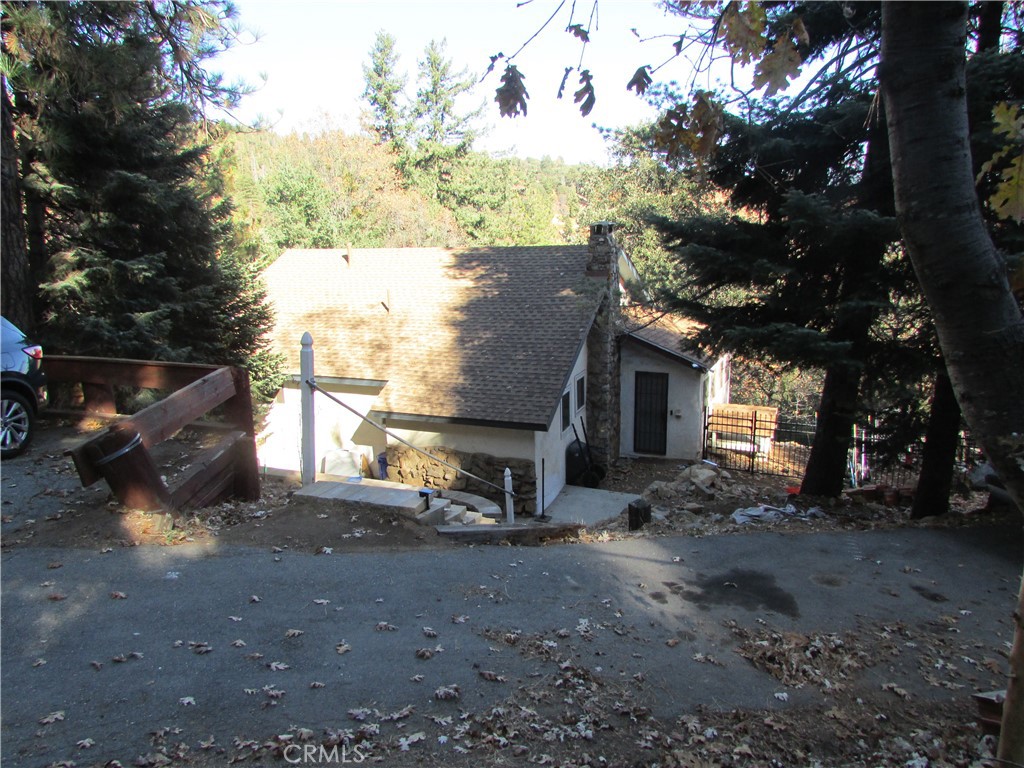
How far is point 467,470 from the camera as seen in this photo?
13547 mm

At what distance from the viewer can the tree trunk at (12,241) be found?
873cm

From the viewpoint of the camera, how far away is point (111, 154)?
10.4m

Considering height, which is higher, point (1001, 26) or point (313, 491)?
point (1001, 26)

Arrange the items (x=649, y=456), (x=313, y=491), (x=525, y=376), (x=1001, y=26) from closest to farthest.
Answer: (x=313, y=491)
(x=1001, y=26)
(x=525, y=376)
(x=649, y=456)

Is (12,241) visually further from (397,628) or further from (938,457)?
(938,457)

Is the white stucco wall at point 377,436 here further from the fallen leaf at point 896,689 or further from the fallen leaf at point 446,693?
the fallen leaf at point 446,693

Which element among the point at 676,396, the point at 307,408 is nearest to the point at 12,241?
the point at 307,408

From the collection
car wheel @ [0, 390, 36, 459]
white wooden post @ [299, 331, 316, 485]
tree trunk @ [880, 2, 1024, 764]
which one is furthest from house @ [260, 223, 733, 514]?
tree trunk @ [880, 2, 1024, 764]

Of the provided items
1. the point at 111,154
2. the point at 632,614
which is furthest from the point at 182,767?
the point at 111,154

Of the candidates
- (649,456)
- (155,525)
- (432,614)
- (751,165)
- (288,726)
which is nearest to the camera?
(288,726)

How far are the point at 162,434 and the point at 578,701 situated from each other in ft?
13.4

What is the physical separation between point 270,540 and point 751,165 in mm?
8125

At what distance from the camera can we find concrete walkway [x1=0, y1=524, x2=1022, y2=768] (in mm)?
3176

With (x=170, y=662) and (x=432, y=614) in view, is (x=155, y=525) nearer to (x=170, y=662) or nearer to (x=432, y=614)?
(x=170, y=662)
